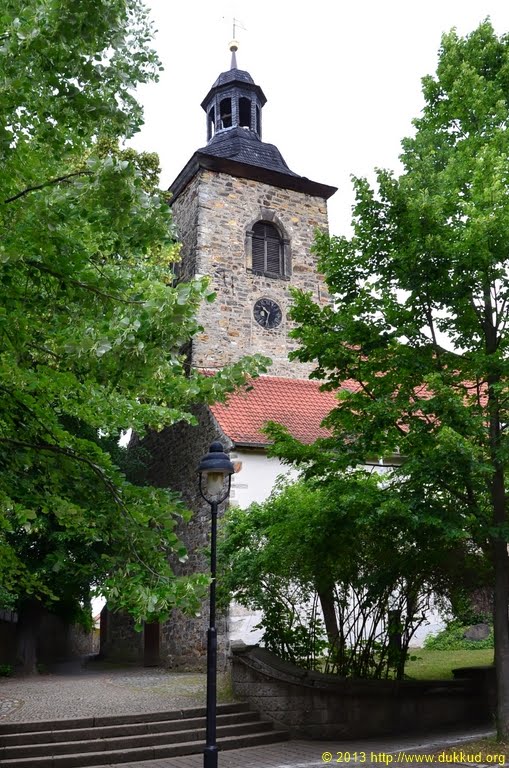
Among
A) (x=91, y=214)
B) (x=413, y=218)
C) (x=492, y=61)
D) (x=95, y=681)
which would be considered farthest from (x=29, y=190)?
(x=95, y=681)

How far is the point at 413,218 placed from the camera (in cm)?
787

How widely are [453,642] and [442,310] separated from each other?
9170 mm

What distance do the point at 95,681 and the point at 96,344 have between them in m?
11.1

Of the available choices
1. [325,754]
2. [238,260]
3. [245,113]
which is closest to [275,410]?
[238,260]

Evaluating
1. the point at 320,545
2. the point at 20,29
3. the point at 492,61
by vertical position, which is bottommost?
the point at 320,545

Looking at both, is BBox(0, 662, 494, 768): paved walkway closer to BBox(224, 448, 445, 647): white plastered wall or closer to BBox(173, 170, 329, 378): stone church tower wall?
BBox(224, 448, 445, 647): white plastered wall

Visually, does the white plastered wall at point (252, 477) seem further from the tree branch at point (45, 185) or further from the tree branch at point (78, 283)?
the tree branch at point (45, 185)

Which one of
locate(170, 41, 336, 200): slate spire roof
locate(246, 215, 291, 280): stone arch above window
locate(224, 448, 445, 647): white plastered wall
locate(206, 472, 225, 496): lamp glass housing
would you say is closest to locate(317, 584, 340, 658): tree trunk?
locate(206, 472, 225, 496): lamp glass housing

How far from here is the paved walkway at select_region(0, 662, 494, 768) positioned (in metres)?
7.47

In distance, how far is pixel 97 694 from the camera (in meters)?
10.8

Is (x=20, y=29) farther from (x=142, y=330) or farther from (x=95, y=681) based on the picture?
(x=95, y=681)

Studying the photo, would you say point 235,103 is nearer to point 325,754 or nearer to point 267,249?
point 267,249

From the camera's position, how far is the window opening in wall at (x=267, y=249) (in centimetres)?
1912

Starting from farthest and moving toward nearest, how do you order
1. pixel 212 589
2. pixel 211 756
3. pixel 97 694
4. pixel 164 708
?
pixel 97 694, pixel 164 708, pixel 212 589, pixel 211 756
